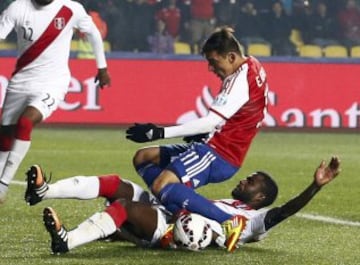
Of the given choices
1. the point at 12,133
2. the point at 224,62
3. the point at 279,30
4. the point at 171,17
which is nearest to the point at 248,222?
the point at 224,62

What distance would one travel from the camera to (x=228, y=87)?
9.49 metres

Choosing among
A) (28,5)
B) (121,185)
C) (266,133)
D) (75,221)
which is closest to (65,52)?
(28,5)

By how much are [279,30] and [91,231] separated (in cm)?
1659

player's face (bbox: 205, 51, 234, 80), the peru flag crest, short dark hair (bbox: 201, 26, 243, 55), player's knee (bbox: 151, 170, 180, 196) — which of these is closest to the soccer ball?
player's knee (bbox: 151, 170, 180, 196)

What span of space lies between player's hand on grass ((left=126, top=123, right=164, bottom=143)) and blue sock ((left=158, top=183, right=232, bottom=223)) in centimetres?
39

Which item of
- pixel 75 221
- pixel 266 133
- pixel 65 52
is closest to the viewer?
pixel 75 221

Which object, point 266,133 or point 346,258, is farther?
point 266,133

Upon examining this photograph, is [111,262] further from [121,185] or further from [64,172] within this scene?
[64,172]

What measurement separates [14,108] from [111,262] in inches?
135

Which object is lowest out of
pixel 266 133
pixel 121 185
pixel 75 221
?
pixel 266 133

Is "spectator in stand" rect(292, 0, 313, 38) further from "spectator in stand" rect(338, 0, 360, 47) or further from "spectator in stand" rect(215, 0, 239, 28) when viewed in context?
"spectator in stand" rect(215, 0, 239, 28)

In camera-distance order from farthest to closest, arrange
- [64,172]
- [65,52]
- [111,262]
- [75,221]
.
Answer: [64,172], [65,52], [75,221], [111,262]

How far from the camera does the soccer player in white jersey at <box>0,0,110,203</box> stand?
11867mm

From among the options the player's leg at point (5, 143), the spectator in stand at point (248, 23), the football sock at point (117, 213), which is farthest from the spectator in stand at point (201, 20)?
the football sock at point (117, 213)
